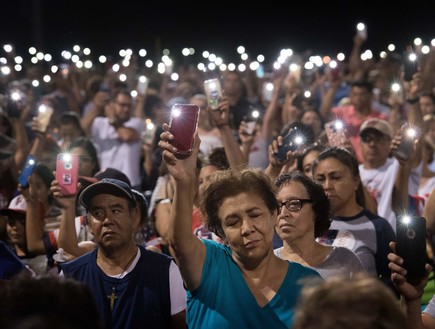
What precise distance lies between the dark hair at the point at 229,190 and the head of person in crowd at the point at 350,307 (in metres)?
1.50

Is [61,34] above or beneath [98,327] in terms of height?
above

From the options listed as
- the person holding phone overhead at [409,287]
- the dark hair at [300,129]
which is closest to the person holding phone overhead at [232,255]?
the person holding phone overhead at [409,287]

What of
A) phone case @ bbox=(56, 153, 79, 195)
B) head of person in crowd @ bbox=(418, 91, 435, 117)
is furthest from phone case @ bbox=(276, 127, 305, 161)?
head of person in crowd @ bbox=(418, 91, 435, 117)

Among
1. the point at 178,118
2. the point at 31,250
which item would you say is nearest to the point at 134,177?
the point at 31,250

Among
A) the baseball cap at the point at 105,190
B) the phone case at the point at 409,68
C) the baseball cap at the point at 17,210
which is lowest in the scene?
the baseball cap at the point at 17,210

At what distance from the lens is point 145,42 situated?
77.0ft

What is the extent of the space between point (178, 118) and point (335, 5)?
20.0 meters

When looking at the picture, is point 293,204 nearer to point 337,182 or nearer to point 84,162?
point 337,182

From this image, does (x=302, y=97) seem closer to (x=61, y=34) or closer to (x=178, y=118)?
(x=178, y=118)

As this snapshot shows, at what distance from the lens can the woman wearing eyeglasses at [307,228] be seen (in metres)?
4.42

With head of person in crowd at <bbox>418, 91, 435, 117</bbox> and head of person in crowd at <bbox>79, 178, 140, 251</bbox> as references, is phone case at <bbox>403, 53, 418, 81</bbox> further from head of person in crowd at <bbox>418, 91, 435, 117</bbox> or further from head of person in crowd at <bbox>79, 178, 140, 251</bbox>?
head of person in crowd at <bbox>79, 178, 140, 251</bbox>

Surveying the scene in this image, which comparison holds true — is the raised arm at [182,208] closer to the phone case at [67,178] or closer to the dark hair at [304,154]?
the phone case at [67,178]

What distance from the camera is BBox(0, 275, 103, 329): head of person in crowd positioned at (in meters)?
2.15

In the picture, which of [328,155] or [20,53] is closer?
[328,155]
